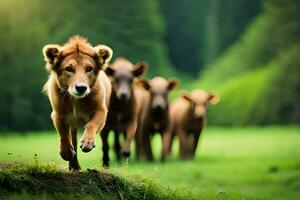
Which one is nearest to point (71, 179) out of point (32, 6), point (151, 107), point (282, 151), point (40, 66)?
point (151, 107)

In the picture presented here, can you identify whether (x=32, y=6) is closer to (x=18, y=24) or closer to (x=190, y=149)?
(x=18, y=24)

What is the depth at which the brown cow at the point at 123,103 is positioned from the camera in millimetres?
15250

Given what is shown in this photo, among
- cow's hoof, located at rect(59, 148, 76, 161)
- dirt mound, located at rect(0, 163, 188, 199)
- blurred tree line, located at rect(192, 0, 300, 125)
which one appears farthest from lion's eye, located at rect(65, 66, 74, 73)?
blurred tree line, located at rect(192, 0, 300, 125)

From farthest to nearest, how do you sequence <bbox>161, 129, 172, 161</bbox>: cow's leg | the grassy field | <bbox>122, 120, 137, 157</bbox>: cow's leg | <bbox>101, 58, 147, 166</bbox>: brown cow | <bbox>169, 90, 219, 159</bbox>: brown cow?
1. <bbox>169, 90, 219, 159</bbox>: brown cow
2. <bbox>161, 129, 172, 161</bbox>: cow's leg
3. <bbox>101, 58, 147, 166</bbox>: brown cow
4. <bbox>122, 120, 137, 157</bbox>: cow's leg
5. the grassy field

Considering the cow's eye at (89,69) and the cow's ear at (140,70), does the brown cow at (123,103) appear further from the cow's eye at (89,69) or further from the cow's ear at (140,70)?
the cow's eye at (89,69)

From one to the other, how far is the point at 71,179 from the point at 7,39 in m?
28.3

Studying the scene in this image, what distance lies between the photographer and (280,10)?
47250 mm

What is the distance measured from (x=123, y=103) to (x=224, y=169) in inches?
101

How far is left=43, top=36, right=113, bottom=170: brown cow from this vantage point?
10414 millimetres

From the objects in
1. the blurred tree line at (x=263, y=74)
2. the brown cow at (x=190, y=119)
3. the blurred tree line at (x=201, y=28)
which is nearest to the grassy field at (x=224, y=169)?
the brown cow at (x=190, y=119)

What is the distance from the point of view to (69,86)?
10281 mm

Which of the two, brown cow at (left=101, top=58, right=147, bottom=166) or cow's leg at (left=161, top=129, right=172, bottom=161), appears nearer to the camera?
brown cow at (left=101, top=58, right=147, bottom=166)

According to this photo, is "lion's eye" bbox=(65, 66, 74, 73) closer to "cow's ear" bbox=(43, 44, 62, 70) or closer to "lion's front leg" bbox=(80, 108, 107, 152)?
"cow's ear" bbox=(43, 44, 62, 70)

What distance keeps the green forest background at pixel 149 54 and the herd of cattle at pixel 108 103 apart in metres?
13.4
